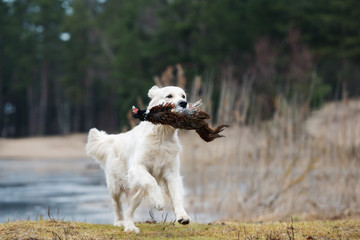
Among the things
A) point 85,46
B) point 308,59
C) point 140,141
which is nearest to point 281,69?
point 308,59

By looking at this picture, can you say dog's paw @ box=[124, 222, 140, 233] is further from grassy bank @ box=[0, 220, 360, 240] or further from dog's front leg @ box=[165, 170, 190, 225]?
dog's front leg @ box=[165, 170, 190, 225]

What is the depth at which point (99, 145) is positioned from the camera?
291 inches

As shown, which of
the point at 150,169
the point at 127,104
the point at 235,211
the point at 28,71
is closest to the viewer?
the point at 150,169

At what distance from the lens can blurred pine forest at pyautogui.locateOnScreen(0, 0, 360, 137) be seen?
34.0 m

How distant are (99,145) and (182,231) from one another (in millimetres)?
1813

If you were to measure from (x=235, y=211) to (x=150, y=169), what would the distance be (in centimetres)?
412

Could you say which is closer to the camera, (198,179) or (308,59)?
(198,179)

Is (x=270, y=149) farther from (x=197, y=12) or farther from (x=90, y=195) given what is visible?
(x=197, y=12)

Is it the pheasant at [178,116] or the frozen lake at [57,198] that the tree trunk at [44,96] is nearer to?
the frozen lake at [57,198]

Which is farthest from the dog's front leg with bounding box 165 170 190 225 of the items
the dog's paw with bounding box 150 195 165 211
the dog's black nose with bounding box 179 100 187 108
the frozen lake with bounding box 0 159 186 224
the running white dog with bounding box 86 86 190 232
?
the frozen lake with bounding box 0 159 186 224

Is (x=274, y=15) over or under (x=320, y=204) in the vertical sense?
over

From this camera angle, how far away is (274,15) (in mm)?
36781

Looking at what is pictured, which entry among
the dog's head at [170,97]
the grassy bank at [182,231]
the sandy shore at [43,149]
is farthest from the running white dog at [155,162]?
the sandy shore at [43,149]

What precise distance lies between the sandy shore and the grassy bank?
29.9m
